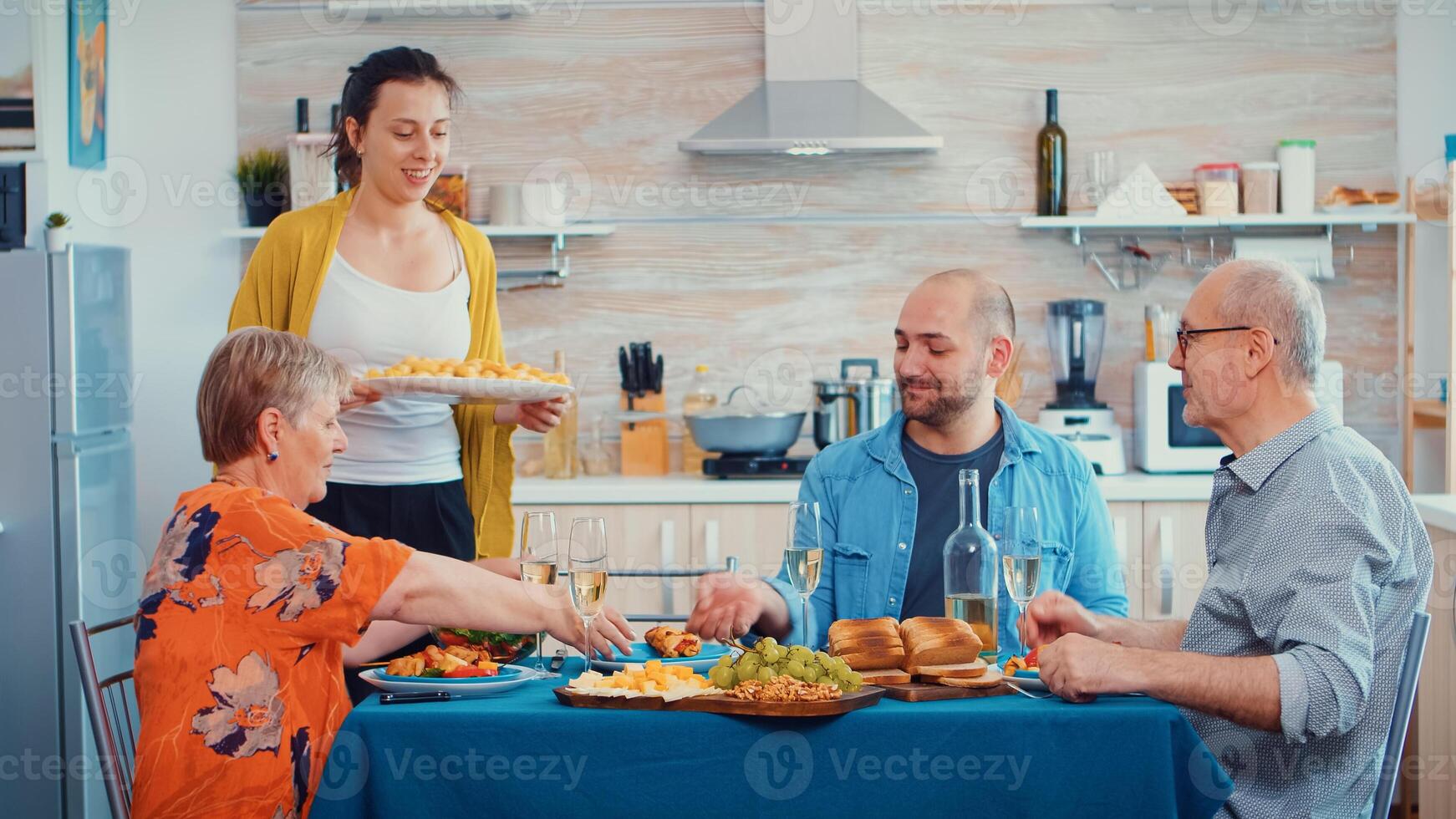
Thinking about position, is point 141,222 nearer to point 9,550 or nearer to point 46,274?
point 46,274

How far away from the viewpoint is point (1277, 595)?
162 centimetres

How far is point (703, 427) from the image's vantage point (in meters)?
3.91

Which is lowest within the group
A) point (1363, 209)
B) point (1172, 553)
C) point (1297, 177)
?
point (1172, 553)

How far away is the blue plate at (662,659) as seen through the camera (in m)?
1.78

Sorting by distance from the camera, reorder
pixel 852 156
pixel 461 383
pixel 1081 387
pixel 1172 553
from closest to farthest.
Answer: pixel 461 383 < pixel 1172 553 < pixel 1081 387 < pixel 852 156

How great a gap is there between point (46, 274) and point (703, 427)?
1.75 meters

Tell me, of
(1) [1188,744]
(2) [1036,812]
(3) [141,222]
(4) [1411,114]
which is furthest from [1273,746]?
(3) [141,222]

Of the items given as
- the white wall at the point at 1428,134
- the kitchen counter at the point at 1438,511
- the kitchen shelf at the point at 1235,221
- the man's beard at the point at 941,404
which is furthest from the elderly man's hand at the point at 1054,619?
the white wall at the point at 1428,134

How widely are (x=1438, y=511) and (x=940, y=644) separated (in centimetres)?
191

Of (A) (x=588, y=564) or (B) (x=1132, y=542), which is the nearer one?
(A) (x=588, y=564)

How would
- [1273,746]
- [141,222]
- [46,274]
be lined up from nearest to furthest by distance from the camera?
[1273,746], [46,274], [141,222]
